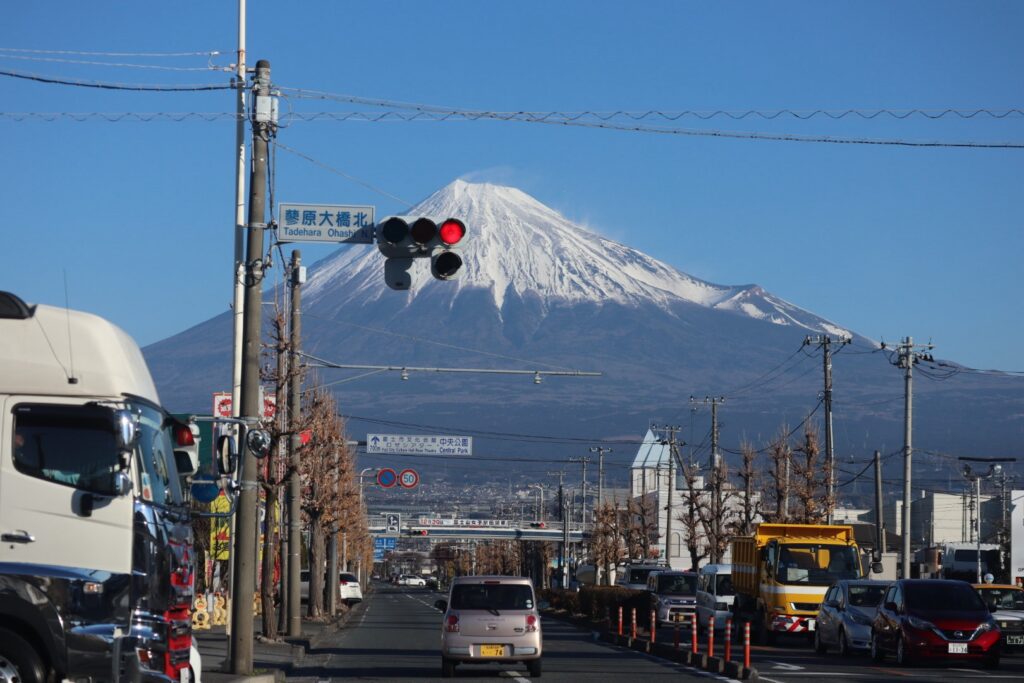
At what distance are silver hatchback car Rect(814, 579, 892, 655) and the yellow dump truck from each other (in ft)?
10.7

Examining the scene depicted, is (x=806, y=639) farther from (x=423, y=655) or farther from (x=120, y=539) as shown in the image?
(x=120, y=539)

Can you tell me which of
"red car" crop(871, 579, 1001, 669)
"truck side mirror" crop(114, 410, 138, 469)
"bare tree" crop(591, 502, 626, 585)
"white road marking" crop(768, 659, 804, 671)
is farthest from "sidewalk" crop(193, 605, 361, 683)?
"bare tree" crop(591, 502, 626, 585)

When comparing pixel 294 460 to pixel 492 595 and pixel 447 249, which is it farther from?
pixel 447 249

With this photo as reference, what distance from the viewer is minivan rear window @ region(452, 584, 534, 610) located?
22781mm

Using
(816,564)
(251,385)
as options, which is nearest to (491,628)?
(251,385)

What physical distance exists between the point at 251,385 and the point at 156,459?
23.1ft

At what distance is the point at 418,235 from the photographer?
53.7 feet

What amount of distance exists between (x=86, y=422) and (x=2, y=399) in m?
0.78

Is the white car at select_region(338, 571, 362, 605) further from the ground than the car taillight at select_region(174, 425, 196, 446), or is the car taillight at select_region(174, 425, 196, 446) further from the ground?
the car taillight at select_region(174, 425, 196, 446)

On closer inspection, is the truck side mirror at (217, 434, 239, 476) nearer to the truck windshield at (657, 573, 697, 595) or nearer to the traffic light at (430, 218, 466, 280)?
the traffic light at (430, 218, 466, 280)

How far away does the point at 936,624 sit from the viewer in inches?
980

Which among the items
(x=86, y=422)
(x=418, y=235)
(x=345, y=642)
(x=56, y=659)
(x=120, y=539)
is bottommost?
(x=345, y=642)

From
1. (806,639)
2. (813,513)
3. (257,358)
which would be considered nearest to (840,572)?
(806,639)

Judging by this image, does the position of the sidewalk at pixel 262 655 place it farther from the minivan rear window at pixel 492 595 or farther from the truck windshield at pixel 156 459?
the truck windshield at pixel 156 459
